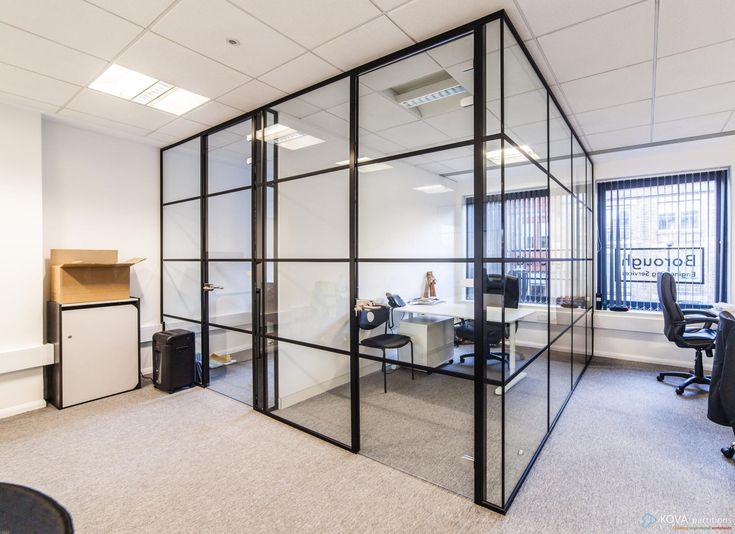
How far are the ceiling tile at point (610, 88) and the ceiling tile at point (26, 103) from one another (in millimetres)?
4241

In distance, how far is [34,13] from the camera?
6.44ft

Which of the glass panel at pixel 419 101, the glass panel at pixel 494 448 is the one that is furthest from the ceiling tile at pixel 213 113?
the glass panel at pixel 494 448

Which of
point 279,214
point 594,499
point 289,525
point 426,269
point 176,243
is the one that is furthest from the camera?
point 176,243

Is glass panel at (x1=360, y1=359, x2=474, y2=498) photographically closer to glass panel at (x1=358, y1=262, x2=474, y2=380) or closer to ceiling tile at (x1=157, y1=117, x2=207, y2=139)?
glass panel at (x1=358, y1=262, x2=474, y2=380)

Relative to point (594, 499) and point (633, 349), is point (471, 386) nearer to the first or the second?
point (594, 499)

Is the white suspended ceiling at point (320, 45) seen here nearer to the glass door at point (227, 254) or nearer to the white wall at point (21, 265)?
the white wall at point (21, 265)

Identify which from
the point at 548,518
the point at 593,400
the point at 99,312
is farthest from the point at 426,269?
the point at 99,312

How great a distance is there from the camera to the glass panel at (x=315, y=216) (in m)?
2.68

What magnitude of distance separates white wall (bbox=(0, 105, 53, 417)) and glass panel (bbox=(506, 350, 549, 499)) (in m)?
3.86

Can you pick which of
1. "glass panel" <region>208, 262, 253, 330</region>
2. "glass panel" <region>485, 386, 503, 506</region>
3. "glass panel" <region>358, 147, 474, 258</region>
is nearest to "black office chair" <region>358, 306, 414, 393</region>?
"glass panel" <region>358, 147, 474, 258</region>

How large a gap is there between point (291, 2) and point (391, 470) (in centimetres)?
276

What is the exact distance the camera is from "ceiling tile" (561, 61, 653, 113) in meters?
2.59

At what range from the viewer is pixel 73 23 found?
2.05 m

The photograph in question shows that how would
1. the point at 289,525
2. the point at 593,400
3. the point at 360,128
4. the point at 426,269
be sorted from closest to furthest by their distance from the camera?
the point at 289,525
the point at 426,269
the point at 360,128
the point at 593,400
